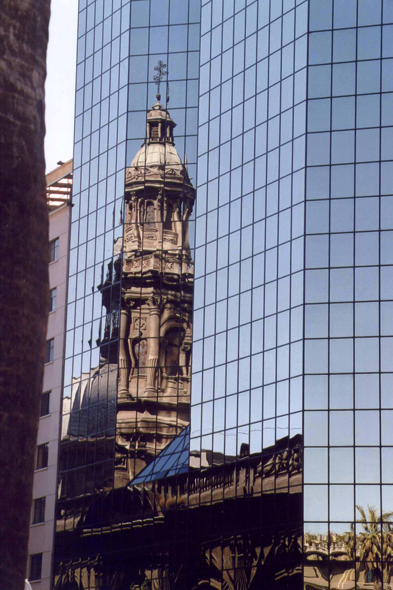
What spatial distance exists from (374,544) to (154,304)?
68.7ft

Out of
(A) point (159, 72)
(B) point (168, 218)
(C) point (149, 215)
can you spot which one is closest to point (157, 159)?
(C) point (149, 215)

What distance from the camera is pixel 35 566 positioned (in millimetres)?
68438

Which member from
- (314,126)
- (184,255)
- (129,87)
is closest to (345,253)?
(314,126)

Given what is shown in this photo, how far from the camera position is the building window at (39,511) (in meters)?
69.6

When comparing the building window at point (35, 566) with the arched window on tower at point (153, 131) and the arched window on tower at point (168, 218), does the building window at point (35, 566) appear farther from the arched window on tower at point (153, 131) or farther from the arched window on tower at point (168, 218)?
the arched window on tower at point (153, 131)

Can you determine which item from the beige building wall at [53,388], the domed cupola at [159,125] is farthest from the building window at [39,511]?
the domed cupola at [159,125]

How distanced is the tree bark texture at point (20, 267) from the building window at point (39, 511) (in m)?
61.1

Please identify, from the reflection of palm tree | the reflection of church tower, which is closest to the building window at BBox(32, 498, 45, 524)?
the reflection of church tower

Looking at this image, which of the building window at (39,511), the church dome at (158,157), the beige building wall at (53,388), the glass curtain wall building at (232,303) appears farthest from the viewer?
the building window at (39,511)

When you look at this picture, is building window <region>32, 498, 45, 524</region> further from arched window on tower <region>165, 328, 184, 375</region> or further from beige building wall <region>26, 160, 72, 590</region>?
arched window on tower <region>165, 328, 184, 375</region>

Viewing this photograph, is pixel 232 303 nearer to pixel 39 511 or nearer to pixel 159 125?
pixel 159 125

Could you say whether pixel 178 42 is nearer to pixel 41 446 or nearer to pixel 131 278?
pixel 131 278

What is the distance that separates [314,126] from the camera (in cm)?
5709

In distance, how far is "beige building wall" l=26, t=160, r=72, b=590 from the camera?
68.1 m
